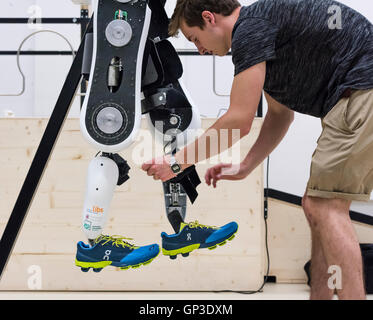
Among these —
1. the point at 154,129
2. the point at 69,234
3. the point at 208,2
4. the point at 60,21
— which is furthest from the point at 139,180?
the point at 208,2

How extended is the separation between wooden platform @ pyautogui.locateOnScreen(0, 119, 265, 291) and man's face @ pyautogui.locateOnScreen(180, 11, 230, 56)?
1.48 meters

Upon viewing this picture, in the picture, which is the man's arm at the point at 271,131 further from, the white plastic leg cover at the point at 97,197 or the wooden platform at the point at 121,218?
the wooden platform at the point at 121,218

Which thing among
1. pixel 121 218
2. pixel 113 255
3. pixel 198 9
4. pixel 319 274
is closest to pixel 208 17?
pixel 198 9

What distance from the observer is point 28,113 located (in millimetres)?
3816

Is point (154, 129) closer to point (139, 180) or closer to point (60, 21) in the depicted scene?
point (139, 180)

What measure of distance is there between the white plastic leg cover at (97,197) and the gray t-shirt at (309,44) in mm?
411

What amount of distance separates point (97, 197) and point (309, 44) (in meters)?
0.60

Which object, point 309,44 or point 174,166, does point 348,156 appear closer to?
point 309,44

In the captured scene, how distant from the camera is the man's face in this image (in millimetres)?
1239

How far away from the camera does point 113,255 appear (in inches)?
49.4

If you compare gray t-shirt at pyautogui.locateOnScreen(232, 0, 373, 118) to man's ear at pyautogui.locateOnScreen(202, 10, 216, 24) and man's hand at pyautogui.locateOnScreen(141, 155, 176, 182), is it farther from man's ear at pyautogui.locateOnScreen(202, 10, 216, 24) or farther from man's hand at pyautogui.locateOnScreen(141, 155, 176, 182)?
man's hand at pyautogui.locateOnScreen(141, 155, 176, 182)

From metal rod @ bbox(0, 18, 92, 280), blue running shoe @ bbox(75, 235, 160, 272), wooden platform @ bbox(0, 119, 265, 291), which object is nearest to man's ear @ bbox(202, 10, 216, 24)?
metal rod @ bbox(0, 18, 92, 280)

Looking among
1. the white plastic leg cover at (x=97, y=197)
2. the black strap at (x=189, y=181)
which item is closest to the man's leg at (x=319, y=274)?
the black strap at (x=189, y=181)

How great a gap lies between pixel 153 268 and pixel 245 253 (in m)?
0.49
